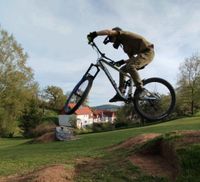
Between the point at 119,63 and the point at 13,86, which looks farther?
the point at 13,86

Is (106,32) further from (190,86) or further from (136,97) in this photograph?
(190,86)

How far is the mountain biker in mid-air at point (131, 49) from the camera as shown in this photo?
895 cm

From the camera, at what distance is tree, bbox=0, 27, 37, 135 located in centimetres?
5128

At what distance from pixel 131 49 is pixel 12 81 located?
1749 inches

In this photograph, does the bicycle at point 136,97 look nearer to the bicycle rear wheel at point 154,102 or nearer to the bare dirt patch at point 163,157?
the bicycle rear wheel at point 154,102

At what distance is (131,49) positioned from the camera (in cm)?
931

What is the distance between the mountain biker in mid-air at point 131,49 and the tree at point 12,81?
4313 centimetres

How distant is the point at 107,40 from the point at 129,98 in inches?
55.2

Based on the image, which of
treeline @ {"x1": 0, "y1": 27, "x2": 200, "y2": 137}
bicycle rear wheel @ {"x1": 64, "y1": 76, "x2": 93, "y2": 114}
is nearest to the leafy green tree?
treeline @ {"x1": 0, "y1": 27, "x2": 200, "y2": 137}

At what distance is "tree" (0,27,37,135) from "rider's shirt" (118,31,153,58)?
4312cm

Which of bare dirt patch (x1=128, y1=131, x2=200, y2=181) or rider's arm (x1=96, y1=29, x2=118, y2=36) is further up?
rider's arm (x1=96, y1=29, x2=118, y2=36)

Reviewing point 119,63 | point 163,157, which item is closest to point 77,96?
point 119,63

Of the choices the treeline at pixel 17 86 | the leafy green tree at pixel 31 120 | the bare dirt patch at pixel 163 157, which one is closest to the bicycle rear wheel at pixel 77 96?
the bare dirt patch at pixel 163 157

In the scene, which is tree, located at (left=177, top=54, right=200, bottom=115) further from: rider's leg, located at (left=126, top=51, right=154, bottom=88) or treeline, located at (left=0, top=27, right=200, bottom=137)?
rider's leg, located at (left=126, top=51, right=154, bottom=88)
